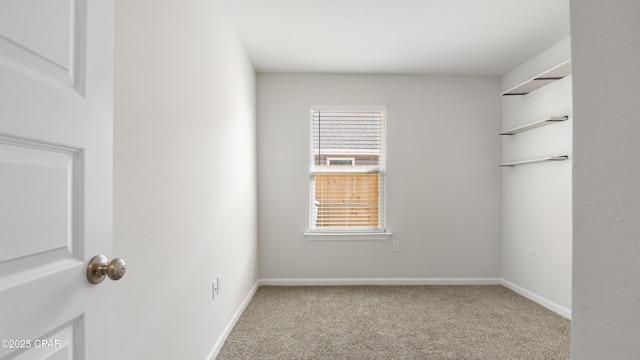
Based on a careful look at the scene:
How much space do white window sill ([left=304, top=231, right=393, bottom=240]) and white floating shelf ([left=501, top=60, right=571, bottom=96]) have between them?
6.60ft

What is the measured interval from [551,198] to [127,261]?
3.48 metres

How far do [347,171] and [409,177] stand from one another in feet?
2.39

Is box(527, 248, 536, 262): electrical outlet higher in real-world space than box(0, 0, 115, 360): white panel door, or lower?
lower

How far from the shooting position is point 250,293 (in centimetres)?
343

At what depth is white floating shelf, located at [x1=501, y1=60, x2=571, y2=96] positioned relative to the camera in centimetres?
278

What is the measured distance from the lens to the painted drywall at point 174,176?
3.89ft

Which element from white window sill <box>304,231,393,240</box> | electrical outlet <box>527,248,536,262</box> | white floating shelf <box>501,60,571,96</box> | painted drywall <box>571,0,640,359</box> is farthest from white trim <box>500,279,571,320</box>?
painted drywall <box>571,0,640,359</box>

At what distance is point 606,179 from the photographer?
0.54 m

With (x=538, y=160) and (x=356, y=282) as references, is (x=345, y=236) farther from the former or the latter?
(x=538, y=160)

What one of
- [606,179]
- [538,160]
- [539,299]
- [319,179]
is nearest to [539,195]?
[538,160]

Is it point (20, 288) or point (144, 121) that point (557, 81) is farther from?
point (20, 288)

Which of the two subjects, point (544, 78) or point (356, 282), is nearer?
point (544, 78)

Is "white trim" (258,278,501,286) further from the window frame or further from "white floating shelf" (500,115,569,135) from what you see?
"white floating shelf" (500,115,569,135)

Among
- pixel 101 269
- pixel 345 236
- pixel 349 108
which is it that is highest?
pixel 349 108
